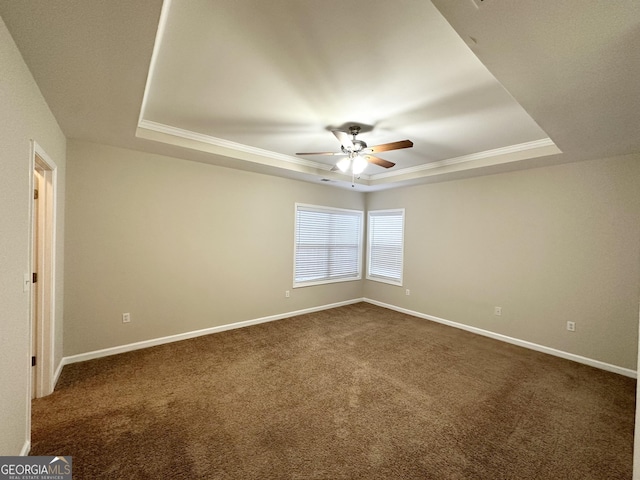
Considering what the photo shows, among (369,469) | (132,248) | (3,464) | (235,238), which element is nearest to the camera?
(3,464)

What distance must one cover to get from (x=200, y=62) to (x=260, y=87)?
19.0 inches

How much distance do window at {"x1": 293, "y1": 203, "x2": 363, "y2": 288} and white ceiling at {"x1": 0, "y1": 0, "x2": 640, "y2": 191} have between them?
6.65 ft

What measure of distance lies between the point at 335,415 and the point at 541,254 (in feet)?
11.4

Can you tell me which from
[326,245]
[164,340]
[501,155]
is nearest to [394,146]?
[501,155]

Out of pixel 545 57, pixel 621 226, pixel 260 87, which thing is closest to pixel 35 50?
pixel 260 87

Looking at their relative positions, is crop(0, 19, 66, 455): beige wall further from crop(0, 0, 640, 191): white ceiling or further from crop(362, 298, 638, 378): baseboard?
crop(362, 298, 638, 378): baseboard

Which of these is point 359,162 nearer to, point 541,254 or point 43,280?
point 541,254

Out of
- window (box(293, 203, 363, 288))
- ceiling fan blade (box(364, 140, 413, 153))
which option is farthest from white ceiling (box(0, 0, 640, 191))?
window (box(293, 203, 363, 288))

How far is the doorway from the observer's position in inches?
94.6

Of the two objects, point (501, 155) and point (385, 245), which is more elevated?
point (501, 155)

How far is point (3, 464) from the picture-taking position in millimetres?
1404

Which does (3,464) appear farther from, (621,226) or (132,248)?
(621,226)

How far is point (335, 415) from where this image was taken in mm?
2250

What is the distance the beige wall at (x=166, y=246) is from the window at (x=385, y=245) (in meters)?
2.01
